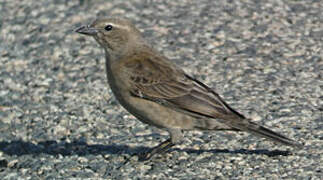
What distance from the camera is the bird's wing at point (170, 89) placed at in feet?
22.3

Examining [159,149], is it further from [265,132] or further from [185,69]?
[185,69]

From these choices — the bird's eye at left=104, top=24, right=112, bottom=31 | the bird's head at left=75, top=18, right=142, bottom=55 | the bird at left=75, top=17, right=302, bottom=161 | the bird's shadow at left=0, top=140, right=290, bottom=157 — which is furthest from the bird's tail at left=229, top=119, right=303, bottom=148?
the bird's eye at left=104, top=24, right=112, bottom=31

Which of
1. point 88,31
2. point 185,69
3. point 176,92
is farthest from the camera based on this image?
point 185,69

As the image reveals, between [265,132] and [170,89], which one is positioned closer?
[265,132]

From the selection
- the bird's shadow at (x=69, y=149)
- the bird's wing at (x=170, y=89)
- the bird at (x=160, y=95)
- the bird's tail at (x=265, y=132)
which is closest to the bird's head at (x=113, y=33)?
the bird at (x=160, y=95)

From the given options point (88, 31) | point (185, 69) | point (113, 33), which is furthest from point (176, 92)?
point (185, 69)

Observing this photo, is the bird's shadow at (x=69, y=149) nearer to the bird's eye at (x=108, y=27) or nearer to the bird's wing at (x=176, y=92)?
the bird's wing at (x=176, y=92)

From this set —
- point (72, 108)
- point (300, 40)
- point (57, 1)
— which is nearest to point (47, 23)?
point (57, 1)

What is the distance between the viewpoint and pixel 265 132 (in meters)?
6.54

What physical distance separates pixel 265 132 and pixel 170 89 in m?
0.99

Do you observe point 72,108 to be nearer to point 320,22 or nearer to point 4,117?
point 4,117

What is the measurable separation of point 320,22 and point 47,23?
3.73 metres

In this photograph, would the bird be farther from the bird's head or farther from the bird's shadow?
the bird's shadow

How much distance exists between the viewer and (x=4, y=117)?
27.1 feet
